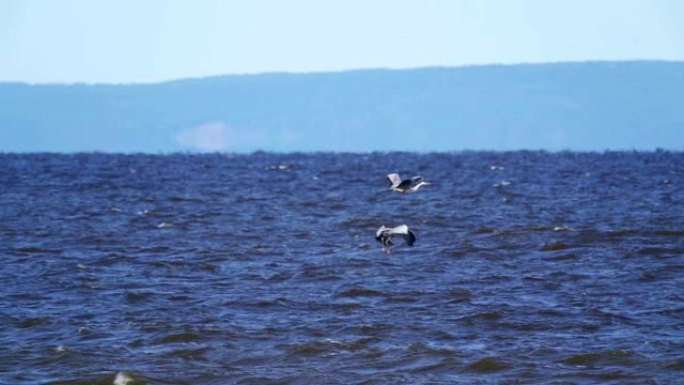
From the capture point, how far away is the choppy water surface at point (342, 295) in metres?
14.3

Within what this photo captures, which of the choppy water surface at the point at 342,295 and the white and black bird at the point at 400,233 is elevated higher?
the white and black bird at the point at 400,233

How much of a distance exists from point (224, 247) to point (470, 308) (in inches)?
361

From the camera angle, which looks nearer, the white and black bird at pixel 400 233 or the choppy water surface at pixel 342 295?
the choppy water surface at pixel 342 295

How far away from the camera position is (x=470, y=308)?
58.0 ft

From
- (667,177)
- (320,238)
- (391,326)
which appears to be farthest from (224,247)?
(667,177)

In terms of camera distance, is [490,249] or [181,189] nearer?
[490,249]

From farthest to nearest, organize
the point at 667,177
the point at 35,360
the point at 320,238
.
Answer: the point at 667,177, the point at 320,238, the point at 35,360

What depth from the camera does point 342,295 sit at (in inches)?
751

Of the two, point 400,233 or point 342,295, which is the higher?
point 400,233

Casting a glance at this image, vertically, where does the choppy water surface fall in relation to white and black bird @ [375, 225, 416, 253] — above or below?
below

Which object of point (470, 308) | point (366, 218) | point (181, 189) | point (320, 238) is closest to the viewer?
point (470, 308)

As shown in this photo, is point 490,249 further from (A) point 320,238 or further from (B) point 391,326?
(B) point 391,326

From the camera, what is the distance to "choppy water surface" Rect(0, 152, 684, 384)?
14.3m

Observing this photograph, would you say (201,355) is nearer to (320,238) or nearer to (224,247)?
(224,247)
